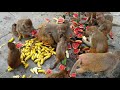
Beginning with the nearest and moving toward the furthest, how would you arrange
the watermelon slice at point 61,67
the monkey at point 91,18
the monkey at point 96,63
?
the monkey at point 96,63, the watermelon slice at point 61,67, the monkey at point 91,18

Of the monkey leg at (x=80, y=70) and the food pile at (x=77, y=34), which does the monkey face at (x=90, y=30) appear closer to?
the food pile at (x=77, y=34)

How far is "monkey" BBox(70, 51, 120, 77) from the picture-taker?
534cm

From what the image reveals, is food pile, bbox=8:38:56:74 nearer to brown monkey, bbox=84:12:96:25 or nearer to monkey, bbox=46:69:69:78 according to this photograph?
monkey, bbox=46:69:69:78

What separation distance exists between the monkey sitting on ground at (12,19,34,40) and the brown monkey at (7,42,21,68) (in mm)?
1079

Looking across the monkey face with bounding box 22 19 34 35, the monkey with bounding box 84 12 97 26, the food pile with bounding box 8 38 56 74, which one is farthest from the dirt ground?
the monkey with bounding box 84 12 97 26

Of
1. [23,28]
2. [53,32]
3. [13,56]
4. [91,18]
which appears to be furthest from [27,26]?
[91,18]

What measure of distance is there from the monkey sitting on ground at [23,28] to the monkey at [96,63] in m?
1.81

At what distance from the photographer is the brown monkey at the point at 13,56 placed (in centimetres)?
554

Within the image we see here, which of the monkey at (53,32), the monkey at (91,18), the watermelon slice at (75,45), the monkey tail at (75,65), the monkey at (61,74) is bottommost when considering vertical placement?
the monkey at (61,74)

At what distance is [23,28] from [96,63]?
220 centimetres

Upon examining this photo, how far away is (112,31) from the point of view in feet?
23.2

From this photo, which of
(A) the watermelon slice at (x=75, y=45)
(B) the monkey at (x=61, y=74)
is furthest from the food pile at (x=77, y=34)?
(B) the monkey at (x=61, y=74)

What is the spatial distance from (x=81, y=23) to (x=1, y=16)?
2.29 meters

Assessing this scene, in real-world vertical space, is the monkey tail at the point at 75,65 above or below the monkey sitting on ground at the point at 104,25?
below
